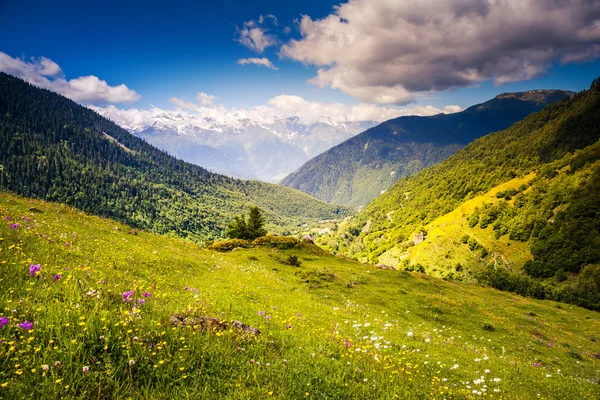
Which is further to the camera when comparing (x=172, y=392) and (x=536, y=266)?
(x=536, y=266)

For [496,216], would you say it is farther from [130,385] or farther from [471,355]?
[130,385]

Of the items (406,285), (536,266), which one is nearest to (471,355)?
(406,285)

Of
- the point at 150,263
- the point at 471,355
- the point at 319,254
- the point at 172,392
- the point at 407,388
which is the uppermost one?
the point at 172,392

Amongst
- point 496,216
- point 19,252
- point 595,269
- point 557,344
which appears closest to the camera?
point 19,252

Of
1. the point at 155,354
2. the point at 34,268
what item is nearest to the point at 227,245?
the point at 34,268

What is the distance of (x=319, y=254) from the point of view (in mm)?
57250

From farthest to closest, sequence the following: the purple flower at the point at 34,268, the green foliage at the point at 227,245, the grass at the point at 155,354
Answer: the green foliage at the point at 227,245 → the purple flower at the point at 34,268 → the grass at the point at 155,354

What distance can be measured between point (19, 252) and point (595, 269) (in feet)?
462

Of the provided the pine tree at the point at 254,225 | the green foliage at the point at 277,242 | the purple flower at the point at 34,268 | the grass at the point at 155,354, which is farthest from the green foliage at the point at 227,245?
the purple flower at the point at 34,268

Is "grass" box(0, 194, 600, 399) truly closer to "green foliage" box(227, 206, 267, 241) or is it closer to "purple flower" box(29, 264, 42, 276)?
"purple flower" box(29, 264, 42, 276)

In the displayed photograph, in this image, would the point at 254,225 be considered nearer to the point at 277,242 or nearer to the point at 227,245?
the point at 277,242

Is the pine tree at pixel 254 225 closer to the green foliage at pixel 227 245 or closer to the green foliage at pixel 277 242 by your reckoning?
the green foliage at pixel 277 242

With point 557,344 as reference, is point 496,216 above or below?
above

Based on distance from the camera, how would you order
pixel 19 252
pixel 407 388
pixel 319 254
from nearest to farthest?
pixel 407 388 → pixel 19 252 → pixel 319 254
